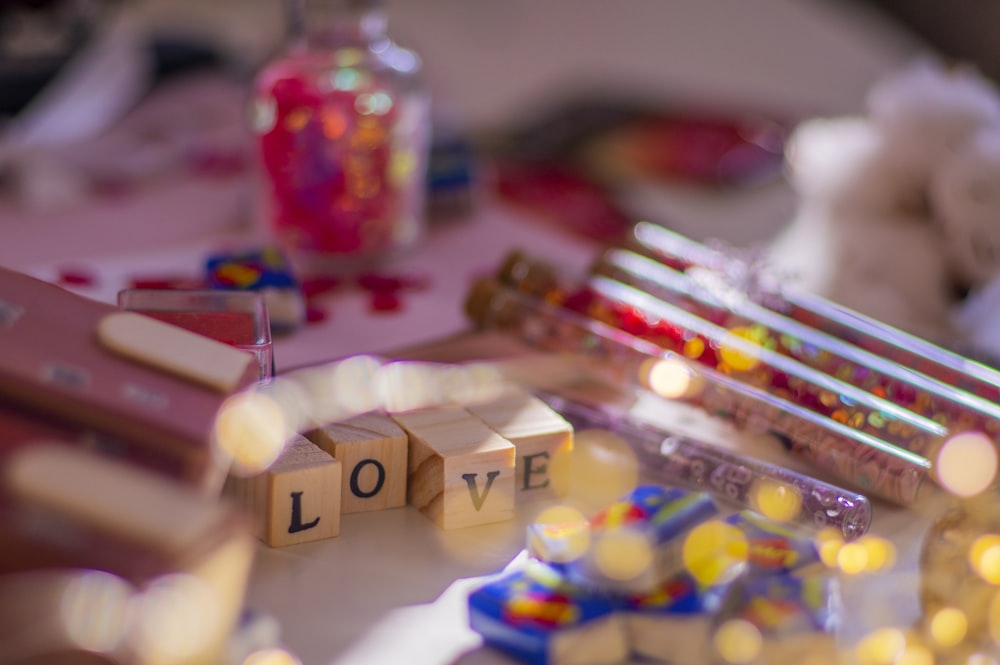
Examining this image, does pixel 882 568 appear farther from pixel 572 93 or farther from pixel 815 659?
pixel 572 93

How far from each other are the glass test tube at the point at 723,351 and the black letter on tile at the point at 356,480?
23 cm

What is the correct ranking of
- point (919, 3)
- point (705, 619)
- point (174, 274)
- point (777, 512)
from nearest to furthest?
point (705, 619)
point (777, 512)
point (174, 274)
point (919, 3)

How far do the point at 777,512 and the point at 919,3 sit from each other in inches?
56.6

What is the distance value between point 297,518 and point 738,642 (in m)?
0.23

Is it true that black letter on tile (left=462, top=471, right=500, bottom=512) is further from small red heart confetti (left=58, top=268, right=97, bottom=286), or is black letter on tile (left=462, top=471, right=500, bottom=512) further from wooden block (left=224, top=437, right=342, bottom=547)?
small red heart confetti (left=58, top=268, right=97, bottom=286)

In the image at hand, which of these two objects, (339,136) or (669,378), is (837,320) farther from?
(339,136)

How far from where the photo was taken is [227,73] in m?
1.22

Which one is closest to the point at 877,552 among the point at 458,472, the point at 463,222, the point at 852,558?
the point at 852,558

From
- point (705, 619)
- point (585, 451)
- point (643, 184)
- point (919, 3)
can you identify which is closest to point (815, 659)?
point (705, 619)

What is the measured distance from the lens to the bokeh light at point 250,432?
0.45 metres

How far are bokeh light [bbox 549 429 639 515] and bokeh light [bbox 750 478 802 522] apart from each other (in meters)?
0.07

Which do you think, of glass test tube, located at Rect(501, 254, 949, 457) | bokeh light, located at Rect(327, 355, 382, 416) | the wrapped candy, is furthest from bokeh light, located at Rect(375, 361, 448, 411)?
the wrapped candy

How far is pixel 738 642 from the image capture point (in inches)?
18.5

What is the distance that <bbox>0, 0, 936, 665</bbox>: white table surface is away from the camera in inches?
20.3
